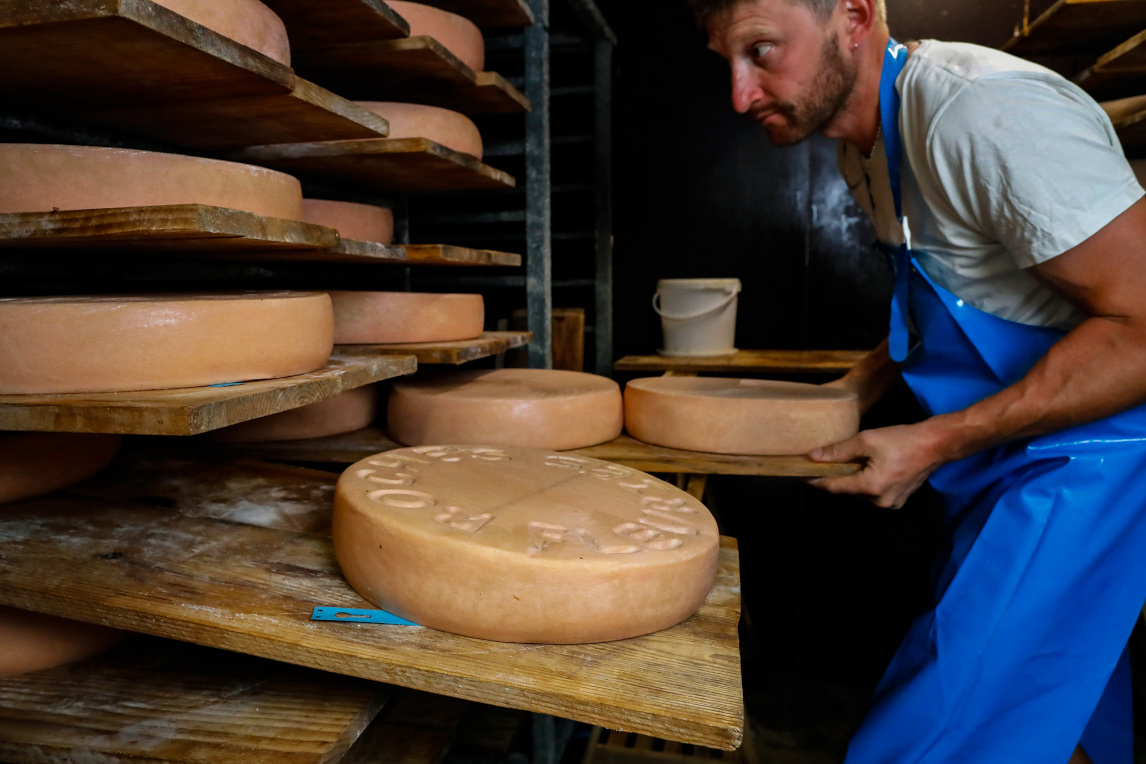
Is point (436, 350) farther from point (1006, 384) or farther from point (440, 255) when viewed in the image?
point (1006, 384)

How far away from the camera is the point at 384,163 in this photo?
6.39 feet

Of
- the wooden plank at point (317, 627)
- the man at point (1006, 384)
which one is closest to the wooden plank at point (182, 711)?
the wooden plank at point (317, 627)

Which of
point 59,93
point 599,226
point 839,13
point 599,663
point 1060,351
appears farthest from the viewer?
point 599,226

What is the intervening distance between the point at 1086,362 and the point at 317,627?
136 centimetres

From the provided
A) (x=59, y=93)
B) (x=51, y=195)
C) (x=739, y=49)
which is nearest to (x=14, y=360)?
(x=51, y=195)

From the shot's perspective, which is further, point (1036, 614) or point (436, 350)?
point (436, 350)

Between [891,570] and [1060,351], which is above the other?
[1060,351]

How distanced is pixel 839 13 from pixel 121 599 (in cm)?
174

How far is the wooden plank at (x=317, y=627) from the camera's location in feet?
2.99

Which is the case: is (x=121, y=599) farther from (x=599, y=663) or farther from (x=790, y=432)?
(x=790, y=432)

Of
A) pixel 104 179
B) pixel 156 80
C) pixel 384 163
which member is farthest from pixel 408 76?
pixel 104 179

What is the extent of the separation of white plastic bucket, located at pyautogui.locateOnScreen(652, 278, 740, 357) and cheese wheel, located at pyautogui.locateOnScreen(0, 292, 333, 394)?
2116 millimetres

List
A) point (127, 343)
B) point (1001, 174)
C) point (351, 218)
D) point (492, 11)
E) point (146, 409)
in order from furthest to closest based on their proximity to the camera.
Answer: point (492, 11) < point (351, 218) < point (1001, 174) < point (127, 343) < point (146, 409)

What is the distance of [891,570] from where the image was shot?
3.35m
